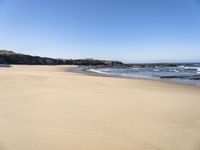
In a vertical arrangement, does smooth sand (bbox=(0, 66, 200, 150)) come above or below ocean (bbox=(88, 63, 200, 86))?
above

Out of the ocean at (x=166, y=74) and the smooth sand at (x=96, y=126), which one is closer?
the smooth sand at (x=96, y=126)

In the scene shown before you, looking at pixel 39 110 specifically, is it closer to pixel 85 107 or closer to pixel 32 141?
pixel 85 107

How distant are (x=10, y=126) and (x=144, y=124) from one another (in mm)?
2502

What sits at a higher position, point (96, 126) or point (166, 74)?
point (96, 126)

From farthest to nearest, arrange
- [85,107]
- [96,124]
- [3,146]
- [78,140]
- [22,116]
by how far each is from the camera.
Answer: [85,107] < [22,116] < [96,124] < [78,140] < [3,146]

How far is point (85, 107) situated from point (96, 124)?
123 centimetres

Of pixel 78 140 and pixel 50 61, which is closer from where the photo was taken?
pixel 78 140

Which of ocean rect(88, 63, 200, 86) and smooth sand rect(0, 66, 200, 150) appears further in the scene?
ocean rect(88, 63, 200, 86)

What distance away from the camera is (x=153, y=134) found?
10.0 feet

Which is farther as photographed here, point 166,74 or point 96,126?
point 166,74

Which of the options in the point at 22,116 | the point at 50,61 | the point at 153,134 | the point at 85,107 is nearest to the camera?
the point at 153,134

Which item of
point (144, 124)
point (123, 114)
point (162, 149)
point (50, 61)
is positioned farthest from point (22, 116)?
point (50, 61)

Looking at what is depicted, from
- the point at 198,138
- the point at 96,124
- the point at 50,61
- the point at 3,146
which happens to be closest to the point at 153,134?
the point at 198,138

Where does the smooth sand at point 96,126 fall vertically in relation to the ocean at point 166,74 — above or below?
above
